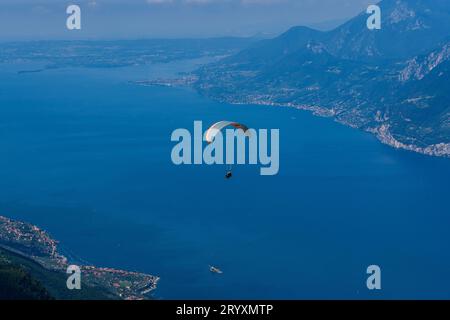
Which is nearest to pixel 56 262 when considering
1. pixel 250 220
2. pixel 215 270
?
pixel 215 270

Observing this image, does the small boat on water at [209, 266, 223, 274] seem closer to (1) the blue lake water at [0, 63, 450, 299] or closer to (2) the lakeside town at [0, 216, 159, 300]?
(1) the blue lake water at [0, 63, 450, 299]

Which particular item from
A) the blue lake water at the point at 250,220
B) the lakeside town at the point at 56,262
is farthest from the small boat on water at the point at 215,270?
the lakeside town at the point at 56,262

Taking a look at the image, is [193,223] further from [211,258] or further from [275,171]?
[275,171]

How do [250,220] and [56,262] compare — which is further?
[250,220]

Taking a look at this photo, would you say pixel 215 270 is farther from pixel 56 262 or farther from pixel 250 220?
pixel 250 220

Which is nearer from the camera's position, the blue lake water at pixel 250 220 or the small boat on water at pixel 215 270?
the blue lake water at pixel 250 220

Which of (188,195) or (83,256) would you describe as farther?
(188,195)

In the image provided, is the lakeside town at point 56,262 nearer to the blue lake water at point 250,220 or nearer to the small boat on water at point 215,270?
the blue lake water at point 250,220

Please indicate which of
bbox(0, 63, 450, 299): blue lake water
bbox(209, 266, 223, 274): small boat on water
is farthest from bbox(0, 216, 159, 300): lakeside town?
bbox(209, 266, 223, 274): small boat on water

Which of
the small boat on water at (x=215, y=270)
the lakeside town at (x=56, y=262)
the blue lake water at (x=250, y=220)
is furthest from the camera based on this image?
the small boat on water at (x=215, y=270)
